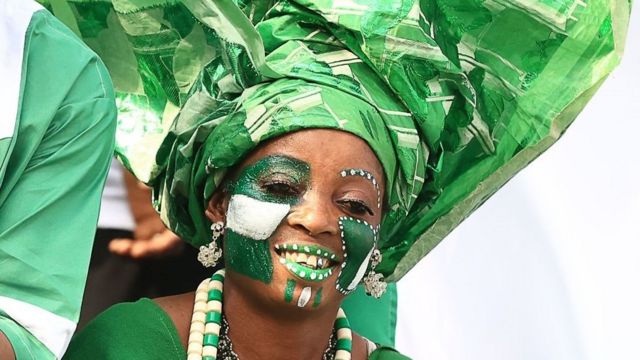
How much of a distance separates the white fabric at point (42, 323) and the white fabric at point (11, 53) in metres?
0.25

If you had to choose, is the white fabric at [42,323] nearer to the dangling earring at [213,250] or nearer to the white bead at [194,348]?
the white bead at [194,348]

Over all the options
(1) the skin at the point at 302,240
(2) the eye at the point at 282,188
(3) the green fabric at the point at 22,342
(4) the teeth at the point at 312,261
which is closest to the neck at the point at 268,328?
(1) the skin at the point at 302,240

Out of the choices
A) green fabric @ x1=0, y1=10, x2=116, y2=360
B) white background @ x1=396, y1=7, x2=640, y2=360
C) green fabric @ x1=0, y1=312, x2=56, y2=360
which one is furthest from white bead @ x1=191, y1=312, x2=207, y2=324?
white background @ x1=396, y1=7, x2=640, y2=360

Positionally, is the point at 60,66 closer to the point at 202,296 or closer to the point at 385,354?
the point at 202,296

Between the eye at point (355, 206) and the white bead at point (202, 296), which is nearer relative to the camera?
the eye at point (355, 206)

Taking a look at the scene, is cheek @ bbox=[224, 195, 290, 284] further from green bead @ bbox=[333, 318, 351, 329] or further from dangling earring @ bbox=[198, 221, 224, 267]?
green bead @ bbox=[333, 318, 351, 329]

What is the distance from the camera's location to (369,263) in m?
3.12

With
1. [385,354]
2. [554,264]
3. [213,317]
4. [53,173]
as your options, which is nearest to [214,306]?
[213,317]

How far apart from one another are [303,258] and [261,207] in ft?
0.40

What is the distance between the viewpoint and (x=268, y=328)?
304cm

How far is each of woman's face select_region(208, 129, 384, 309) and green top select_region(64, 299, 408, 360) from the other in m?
0.17

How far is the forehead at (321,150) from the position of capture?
2.99 meters

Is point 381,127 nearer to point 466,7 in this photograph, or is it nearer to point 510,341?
point 466,7

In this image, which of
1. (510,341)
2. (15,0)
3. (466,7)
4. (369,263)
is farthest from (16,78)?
(510,341)
